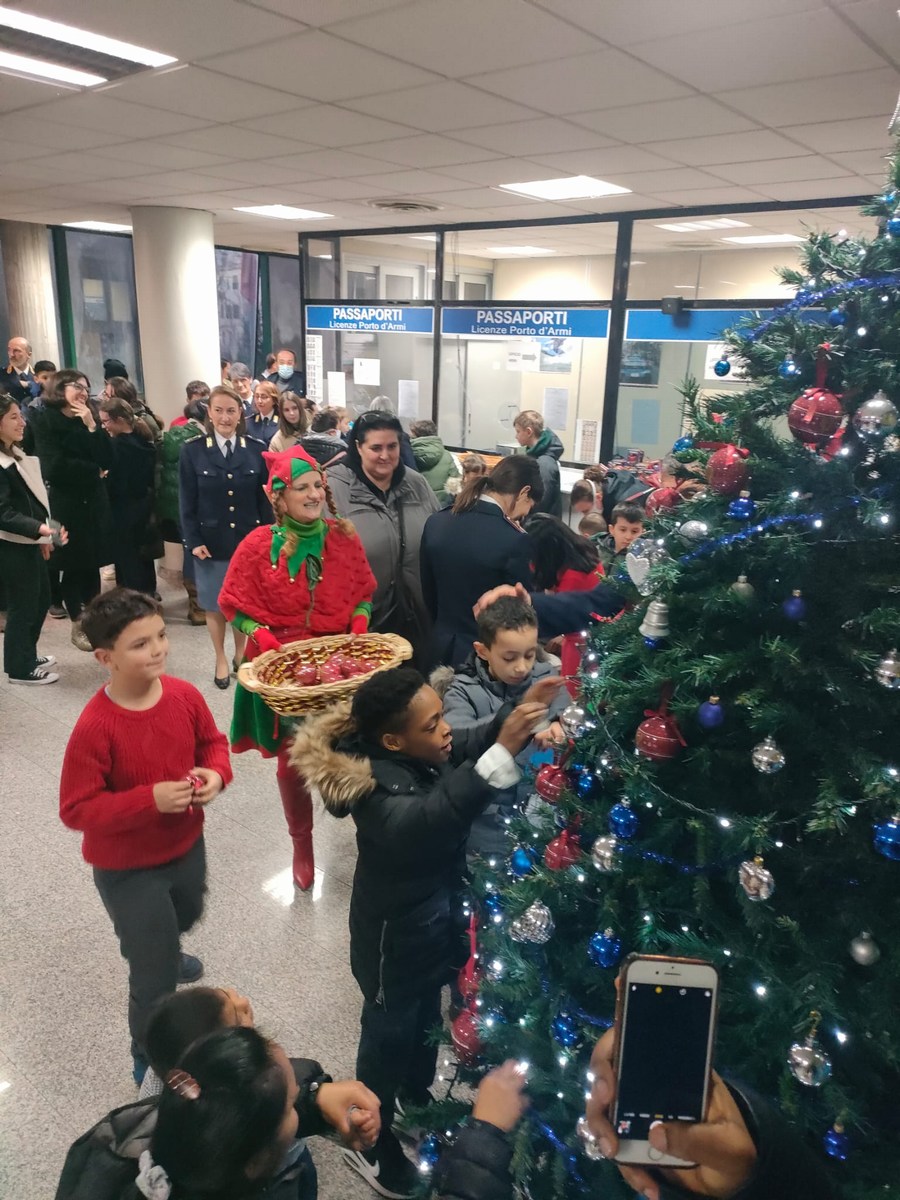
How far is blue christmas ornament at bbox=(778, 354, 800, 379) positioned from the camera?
117 cm

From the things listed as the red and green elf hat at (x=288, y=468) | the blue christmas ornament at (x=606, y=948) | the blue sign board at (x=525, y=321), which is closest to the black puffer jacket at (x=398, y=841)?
the blue christmas ornament at (x=606, y=948)

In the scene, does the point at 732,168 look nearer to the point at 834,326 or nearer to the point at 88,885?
the point at 834,326

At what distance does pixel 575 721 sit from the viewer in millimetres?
1346

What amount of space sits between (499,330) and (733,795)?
7.16 meters

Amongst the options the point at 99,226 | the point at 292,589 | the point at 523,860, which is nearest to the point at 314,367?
the point at 99,226

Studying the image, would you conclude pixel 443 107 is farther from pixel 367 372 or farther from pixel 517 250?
pixel 517 250

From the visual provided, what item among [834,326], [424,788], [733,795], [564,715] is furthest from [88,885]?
[834,326]

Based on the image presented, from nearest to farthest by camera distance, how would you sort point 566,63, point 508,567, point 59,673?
point 508,567 → point 566,63 → point 59,673

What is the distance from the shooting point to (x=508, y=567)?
105 inches

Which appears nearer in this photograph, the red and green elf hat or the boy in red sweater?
the boy in red sweater

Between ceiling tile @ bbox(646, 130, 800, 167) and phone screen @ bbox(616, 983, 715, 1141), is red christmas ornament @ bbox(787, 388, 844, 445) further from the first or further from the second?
ceiling tile @ bbox(646, 130, 800, 167)

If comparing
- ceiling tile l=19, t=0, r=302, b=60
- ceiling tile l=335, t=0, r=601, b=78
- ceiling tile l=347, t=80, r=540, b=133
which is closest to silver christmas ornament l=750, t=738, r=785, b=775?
ceiling tile l=335, t=0, r=601, b=78

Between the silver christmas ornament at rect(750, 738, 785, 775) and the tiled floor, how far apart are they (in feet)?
5.16

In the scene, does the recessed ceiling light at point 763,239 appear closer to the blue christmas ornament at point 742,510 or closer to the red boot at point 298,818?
the red boot at point 298,818
